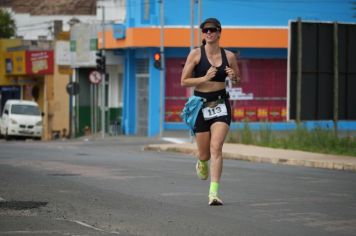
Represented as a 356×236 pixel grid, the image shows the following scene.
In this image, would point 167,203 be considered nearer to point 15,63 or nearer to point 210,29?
point 210,29

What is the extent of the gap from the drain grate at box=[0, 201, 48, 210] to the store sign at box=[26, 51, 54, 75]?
157ft

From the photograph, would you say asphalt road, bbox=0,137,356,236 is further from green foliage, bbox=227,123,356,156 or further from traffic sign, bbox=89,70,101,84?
traffic sign, bbox=89,70,101,84

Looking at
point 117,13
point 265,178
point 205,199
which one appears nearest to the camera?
point 205,199

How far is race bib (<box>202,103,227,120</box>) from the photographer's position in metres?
10.7

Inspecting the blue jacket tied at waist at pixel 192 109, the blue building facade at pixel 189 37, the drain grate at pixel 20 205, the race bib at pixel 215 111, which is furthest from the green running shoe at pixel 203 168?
the blue building facade at pixel 189 37

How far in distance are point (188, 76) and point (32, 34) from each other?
83907 mm

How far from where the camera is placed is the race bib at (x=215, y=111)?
10.7m

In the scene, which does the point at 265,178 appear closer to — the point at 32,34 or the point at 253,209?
the point at 253,209

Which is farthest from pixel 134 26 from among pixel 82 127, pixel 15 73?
pixel 15 73

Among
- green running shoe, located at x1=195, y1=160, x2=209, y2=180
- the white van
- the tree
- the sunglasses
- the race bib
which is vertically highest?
the tree

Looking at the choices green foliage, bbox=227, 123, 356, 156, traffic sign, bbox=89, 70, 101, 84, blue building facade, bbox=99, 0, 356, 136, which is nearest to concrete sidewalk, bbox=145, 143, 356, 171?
green foliage, bbox=227, 123, 356, 156

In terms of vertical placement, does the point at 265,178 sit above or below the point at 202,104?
below

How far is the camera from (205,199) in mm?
11219

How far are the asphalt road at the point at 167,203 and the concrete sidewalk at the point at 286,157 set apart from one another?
2457mm
